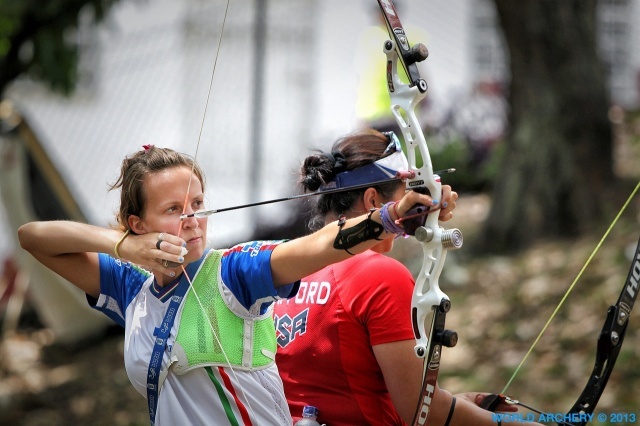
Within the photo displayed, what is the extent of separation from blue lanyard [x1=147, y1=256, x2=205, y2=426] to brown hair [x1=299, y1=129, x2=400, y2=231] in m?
0.43

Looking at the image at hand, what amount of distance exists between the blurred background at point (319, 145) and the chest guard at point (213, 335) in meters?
3.13

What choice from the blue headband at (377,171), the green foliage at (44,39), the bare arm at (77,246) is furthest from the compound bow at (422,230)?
the green foliage at (44,39)

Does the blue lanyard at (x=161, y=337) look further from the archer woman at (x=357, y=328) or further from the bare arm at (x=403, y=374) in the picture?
the bare arm at (x=403, y=374)

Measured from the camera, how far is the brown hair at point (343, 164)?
2.53 metres

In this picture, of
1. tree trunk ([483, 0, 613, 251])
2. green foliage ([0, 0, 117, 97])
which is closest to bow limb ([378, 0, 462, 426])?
tree trunk ([483, 0, 613, 251])

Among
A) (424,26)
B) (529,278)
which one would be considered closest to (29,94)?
(424,26)

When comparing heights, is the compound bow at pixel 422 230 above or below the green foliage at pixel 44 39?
below

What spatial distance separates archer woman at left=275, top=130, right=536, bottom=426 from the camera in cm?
234

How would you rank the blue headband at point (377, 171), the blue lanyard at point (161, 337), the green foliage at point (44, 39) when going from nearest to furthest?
the blue lanyard at point (161, 337) → the blue headband at point (377, 171) → the green foliage at point (44, 39)

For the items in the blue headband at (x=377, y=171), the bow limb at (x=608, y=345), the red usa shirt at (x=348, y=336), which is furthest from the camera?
the bow limb at (x=608, y=345)

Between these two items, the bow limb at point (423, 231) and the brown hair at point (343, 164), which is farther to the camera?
the brown hair at point (343, 164)

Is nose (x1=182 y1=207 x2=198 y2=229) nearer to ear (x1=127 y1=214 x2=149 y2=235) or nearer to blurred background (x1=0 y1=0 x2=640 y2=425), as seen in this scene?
ear (x1=127 y1=214 x2=149 y2=235)

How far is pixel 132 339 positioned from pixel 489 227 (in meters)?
4.69

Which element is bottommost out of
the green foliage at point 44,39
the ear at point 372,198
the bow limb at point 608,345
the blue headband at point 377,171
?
the bow limb at point 608,345
